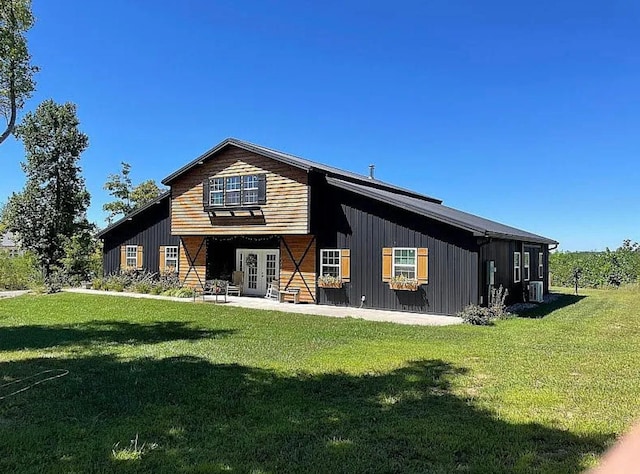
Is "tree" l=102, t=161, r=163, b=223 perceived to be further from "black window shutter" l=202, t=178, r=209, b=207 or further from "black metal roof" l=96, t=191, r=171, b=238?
"black window shutter" l=202, t=178, r=209, b=207

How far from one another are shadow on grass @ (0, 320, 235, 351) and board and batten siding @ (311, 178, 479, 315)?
18.9ft

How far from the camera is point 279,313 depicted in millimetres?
12758

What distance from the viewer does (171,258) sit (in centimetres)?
1916

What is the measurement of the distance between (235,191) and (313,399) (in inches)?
480

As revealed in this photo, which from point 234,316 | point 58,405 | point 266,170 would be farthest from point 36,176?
point 58,405

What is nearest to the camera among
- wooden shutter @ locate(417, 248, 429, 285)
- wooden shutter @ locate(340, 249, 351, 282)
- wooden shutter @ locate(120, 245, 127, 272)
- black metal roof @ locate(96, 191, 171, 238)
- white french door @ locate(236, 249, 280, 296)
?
wooden shutter @ locate(417, 248, 429, 285)

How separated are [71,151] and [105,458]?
939 inches

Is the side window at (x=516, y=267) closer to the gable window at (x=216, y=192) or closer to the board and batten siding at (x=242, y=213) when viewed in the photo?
the board and batten siding at (x=242, y=213)

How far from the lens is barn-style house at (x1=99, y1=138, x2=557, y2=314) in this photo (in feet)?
42.8

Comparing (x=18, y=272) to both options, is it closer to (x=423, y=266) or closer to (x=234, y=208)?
(x=234, y=208)

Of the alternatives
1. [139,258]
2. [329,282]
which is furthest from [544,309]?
[139,258]

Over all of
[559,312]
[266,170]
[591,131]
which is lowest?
[559,312]

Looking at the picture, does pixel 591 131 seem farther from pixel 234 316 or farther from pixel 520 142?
pixel 234 316

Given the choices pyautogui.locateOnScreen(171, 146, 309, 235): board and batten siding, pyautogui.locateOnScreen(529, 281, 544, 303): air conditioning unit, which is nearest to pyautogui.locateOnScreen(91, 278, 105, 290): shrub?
pyautogui.locateOnScreen(171, 146, 309, 235): board and batten siding
